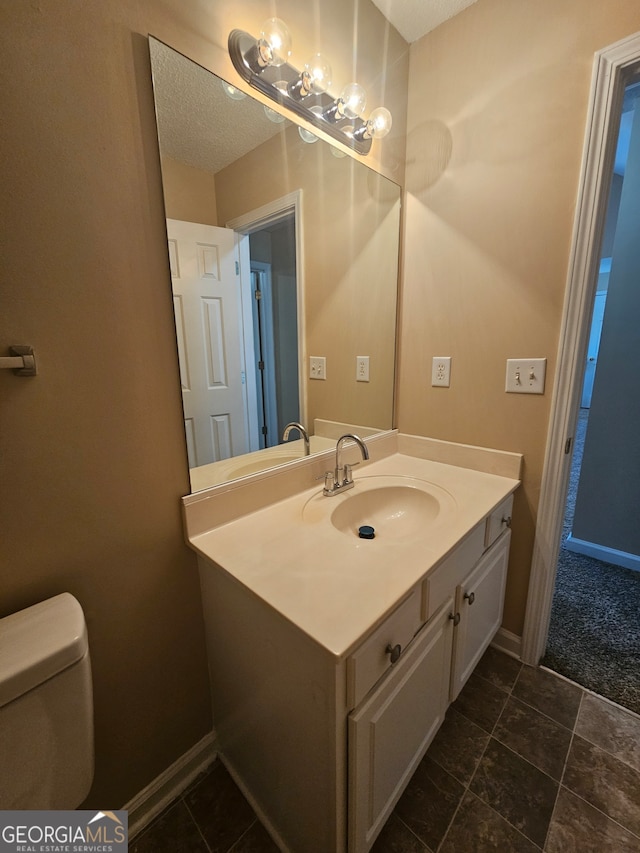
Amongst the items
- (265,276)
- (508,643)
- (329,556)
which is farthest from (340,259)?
(508,643)

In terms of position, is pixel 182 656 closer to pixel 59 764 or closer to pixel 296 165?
pixel 59 764

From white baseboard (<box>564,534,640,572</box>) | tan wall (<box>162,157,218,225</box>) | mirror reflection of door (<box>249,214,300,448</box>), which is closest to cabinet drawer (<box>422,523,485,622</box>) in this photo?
mirror reflection of door (<box>249,214,300,448</box>)

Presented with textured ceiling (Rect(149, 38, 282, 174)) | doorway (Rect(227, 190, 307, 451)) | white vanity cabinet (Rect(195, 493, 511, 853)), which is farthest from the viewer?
doorway (Rect(227, 190, 307, 451))

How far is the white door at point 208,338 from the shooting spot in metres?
0.91

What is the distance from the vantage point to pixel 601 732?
3.86 feet

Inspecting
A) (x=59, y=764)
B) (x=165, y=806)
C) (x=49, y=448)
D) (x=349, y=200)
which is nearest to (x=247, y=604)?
(x=59, y=764)

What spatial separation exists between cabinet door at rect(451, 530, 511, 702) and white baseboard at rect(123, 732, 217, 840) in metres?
0.80

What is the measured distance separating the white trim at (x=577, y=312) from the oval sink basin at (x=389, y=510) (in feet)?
1.53

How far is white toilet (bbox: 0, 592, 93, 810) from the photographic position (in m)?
0.58

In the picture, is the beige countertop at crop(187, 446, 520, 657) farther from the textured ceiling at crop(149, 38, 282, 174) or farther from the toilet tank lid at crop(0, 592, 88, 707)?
the textured ceiling at crop(149, 38, 282, 174)

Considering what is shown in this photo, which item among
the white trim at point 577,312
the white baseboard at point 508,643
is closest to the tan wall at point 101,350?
the white trim at point 577,312

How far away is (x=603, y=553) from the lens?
211 centimetres

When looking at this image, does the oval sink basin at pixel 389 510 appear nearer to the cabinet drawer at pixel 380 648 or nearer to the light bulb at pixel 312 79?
the cabinet drawer at pixel 380 648

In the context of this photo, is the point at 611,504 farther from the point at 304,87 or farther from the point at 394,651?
the point at 304,87
